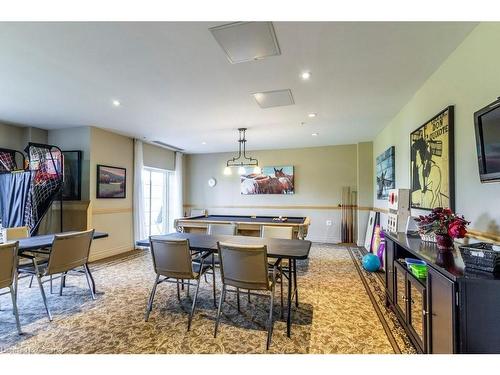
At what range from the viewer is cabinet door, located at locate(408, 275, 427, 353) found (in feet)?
5.83

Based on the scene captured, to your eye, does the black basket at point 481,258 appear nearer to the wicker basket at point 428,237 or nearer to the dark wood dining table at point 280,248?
the wicker basket at point 428,237

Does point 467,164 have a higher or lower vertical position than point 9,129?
lower

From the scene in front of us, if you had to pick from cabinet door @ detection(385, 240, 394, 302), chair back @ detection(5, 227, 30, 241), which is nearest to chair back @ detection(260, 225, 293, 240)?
cabinet door @ detection(385, 240, 394, 302)

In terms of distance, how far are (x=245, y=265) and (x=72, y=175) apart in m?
4.43

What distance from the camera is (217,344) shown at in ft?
7.13

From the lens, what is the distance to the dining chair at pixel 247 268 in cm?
216

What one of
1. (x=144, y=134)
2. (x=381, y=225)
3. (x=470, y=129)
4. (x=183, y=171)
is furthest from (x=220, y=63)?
(x=183, y=171)

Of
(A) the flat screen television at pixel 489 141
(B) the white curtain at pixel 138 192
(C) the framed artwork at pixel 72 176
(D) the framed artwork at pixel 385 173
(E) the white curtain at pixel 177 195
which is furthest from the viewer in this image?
(E) the white curtain at pixel 177 195

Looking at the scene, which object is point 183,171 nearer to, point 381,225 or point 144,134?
point 144,134

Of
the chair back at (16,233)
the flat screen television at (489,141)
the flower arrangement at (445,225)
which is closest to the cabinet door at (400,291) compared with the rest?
the flower arrangement at (445,225)

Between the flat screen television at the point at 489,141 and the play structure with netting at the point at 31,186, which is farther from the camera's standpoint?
the play structure with netting at the point at 31,186

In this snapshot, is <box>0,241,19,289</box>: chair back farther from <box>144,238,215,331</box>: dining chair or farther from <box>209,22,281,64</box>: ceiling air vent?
<box>209,22,281,64</box>: ceiling air vent

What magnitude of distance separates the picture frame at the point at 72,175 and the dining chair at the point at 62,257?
2.31 metres
